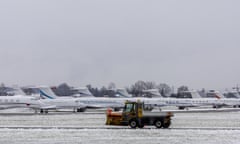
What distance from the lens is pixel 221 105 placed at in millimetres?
109875

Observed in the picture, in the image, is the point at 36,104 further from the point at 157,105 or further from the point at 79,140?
the point at 79,140

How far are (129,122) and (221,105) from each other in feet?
253

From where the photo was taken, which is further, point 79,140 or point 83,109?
point 83,109

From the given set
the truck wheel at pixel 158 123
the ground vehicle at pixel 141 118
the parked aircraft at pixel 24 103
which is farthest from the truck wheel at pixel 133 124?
the parked aircraft at pixel 24 103

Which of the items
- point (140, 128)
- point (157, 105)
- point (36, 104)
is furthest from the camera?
point (157, 105)

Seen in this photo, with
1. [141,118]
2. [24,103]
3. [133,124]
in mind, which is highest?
[24,103]

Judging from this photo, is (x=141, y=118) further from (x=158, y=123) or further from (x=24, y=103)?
(x=24, y=103)

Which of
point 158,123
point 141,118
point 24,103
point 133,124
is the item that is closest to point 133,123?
point 133,124

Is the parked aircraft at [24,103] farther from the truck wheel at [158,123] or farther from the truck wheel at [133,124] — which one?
the truck wheel at [158,123]

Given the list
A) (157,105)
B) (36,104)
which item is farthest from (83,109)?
(157,105)

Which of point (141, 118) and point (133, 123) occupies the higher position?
point (141, 118)

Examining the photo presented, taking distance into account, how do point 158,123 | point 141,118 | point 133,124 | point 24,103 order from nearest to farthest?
1. point 133,124
2. point 141,118
3. point 158,123
4. point 24,103

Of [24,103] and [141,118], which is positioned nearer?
[141,118]

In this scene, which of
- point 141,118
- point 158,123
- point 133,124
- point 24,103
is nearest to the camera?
point 133,124
